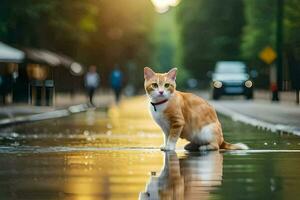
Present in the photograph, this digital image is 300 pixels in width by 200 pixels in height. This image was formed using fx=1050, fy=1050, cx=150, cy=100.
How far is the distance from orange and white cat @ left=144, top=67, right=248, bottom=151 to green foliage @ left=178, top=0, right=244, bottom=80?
7686cm

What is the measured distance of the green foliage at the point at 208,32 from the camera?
308ft

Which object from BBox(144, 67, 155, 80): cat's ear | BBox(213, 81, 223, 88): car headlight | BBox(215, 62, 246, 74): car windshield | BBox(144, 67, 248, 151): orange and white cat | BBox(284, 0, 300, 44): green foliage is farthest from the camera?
BBox(215, 62, 246, 74): car windshield

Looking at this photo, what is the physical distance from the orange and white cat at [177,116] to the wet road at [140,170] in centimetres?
31

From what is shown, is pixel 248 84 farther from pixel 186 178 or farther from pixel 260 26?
pixel 186 178

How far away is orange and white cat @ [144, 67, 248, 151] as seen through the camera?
52.2 ft

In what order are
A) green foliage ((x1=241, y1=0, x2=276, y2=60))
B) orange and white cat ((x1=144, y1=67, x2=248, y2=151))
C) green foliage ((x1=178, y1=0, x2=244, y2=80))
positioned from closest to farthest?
orange and white cat ((x1=144, y1=67, x2=248, y2=151)) < green foliage ((x1=241, y1=0, x2=276, y2=60)) < green foliage ((x1=178, y1=0, x2=244, y2=80))

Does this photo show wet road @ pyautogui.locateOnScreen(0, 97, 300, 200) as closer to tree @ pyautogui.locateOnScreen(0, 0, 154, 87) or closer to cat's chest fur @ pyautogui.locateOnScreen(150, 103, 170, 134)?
cat's chest fur @ pyautogui.locateOnScreen(150, 103, 170, 134)

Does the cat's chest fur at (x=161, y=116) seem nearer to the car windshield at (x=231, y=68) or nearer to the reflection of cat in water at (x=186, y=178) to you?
the reflection of cat in water at (x=186, y=178)

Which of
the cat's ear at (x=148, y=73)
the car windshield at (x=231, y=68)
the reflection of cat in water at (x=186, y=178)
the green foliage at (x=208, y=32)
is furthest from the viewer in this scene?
the green foliage at (x=208, y=32)

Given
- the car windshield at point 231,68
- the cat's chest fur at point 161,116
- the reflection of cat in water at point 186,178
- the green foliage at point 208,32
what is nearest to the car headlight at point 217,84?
the car windshield at point 231,68

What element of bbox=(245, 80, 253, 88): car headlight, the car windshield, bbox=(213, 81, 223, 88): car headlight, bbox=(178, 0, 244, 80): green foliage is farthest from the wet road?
bbox=(178, 0, 244, 80): green foliage

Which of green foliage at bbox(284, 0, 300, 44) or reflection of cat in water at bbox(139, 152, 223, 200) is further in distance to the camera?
green foliage at bbox(284, 0, 300, 44)

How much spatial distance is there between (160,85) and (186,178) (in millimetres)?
4207

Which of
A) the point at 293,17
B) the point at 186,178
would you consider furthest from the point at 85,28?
the point at 186,178
